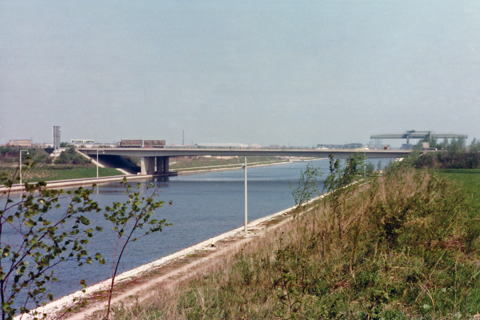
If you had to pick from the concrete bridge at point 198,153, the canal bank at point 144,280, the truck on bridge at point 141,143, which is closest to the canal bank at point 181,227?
the canal bank at point 144,280

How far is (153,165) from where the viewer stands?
108m

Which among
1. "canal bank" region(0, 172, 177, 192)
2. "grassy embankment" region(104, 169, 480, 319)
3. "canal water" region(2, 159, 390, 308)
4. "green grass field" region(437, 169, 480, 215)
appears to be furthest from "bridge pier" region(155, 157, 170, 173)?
"grassy embankment" region(104, 169, 480, 319)

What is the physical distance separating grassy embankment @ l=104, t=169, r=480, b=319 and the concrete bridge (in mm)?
71213

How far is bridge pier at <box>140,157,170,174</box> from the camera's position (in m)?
101

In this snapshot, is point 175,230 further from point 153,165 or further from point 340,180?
point 153,165

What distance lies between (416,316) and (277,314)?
259cm

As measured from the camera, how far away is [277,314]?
299 inches

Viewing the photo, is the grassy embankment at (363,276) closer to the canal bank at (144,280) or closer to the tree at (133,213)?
the canal bank at (144,280)

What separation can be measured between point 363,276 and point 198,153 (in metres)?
88.5

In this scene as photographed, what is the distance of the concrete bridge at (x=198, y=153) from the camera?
91.1 meters

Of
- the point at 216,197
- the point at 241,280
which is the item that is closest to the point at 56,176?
the point at 216,197

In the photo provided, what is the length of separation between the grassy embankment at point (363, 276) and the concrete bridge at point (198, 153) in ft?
234

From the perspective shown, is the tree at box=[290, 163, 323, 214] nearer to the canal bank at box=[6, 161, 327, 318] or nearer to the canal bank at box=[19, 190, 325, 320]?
the canal bank at box=[6, 161, 327, 318]

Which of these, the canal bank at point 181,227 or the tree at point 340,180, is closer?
the tree at point 340,180
